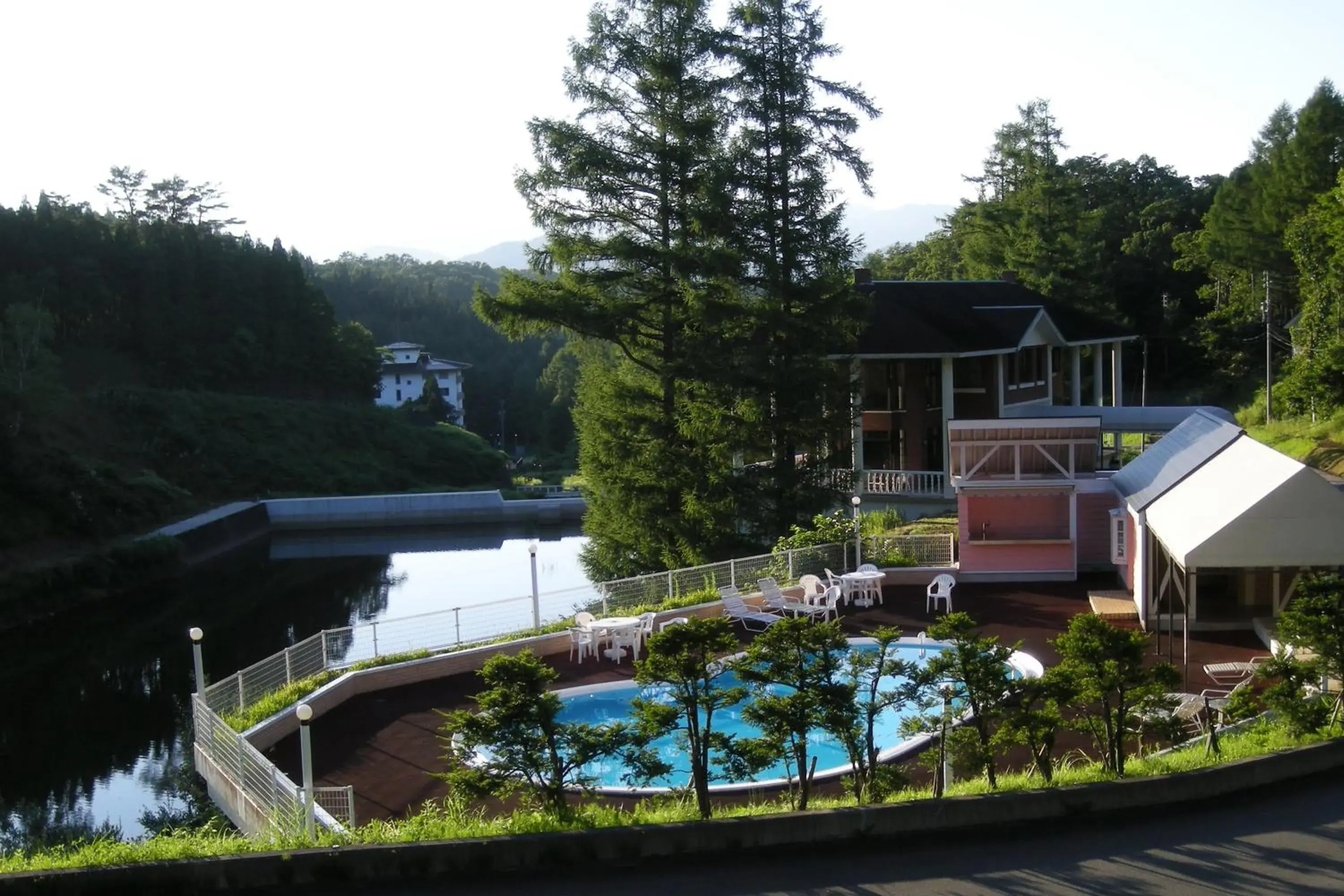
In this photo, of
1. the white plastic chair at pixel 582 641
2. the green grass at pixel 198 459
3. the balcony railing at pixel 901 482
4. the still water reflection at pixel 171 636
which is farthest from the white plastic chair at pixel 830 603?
the green grass at pixel 198 459

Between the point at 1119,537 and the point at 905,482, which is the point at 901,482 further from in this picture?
the point at 1119,537

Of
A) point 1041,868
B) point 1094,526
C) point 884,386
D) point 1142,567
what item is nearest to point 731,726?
point 1142,567

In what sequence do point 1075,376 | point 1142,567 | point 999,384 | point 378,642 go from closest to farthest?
point 1142,567, point 378,642, point 999,384, point 1075,376

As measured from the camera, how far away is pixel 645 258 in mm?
25547

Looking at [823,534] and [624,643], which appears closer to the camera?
[624,643]

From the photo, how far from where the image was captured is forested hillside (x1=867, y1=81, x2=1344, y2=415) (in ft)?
137

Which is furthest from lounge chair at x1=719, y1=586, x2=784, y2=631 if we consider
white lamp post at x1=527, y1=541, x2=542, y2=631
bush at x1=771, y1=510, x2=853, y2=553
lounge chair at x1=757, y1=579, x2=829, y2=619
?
white lamp post at x1=527, y1=541, x2=542, y2=631

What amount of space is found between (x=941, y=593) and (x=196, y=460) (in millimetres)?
48078

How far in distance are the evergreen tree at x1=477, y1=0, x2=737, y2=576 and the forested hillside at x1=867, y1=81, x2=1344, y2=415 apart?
18947mm

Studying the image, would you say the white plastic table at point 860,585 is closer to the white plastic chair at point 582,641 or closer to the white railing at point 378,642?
the white railing at point 378,642

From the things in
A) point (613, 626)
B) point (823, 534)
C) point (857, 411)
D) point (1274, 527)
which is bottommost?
point (613, 626)

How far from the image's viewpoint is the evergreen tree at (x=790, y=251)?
2508 cm

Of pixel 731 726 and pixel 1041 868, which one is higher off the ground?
pixel 1041 868

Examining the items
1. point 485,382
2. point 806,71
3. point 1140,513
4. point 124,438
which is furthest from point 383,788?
point 485,382
